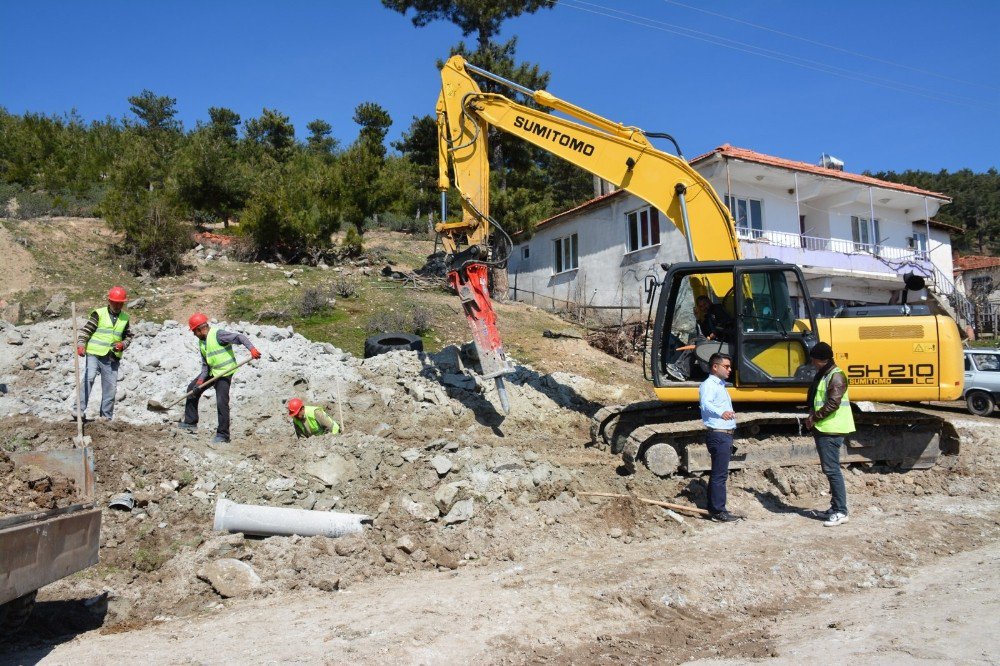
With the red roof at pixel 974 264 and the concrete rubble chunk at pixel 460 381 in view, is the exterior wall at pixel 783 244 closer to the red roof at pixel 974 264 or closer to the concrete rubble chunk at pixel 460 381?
the red roof at pixel 974 264

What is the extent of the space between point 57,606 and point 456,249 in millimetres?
6109

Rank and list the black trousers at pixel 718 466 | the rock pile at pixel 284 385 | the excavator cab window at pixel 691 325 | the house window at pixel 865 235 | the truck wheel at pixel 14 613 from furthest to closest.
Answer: the house window at pixel 865 235, the rock pile at pixel 284 385, the excavator cab window at pixel 691 325, the black trousers at pixel 718 466, the truck wheel at pixel 14 613

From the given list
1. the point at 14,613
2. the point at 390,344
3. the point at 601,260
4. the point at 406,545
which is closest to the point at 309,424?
the point at 406,545

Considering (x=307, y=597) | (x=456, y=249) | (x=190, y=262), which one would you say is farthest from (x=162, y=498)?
(x=190, y=262)

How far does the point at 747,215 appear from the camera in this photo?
70.2 feet

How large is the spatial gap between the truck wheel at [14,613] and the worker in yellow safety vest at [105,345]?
4097 millimetres

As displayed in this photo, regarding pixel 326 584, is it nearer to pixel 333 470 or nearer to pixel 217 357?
pixel 333 470

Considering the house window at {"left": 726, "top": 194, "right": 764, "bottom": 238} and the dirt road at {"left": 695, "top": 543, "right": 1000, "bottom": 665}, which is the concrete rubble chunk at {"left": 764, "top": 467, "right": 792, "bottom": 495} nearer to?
the dirt road at {"left": 695, "top": 543, "right": 1000, "bottom": 665}

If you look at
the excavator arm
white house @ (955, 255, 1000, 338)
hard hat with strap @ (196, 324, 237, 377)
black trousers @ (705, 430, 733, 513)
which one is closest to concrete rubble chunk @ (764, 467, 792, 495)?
black trousers @ (705, 430, 733, 513)

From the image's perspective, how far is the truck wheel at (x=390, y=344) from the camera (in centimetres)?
1334

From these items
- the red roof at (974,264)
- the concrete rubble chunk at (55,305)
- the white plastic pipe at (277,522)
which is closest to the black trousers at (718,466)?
the white plastic pipe at (277,522)

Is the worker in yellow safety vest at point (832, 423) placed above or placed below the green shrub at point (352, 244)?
below

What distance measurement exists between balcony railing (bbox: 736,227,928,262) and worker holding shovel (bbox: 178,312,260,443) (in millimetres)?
15287

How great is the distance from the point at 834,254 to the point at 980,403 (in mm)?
6986
